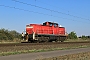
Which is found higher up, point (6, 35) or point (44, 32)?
point (44, 32)

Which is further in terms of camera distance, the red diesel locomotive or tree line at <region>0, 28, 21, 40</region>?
tree line at <region>0, 28, 21, 40</region>

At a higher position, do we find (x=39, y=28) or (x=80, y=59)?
(x=39, y=28)

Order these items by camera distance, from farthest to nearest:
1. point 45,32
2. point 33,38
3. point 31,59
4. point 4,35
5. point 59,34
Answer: point 4,35
point 59,34
point 45,32
point 33,38
point 31,59

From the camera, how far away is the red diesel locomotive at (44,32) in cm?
3994

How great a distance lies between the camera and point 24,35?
1585 inches

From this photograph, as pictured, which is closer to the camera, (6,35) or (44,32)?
(44,32)

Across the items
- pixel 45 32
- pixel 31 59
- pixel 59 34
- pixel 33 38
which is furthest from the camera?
pixel 59 34

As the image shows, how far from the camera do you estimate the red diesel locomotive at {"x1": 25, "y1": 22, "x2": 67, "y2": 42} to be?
1572 inches

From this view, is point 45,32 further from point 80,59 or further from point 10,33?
point 80,59

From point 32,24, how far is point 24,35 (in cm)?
277

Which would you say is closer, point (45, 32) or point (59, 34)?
point (45, 32)

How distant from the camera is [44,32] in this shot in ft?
139

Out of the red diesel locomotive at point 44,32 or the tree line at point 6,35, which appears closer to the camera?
the red diesel locomotive at point 44,32

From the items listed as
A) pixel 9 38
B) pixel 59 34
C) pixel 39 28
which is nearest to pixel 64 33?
pixel 59 34
